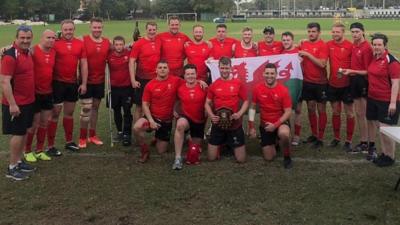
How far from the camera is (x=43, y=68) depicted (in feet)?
22.4

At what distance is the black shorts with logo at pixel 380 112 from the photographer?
6500mm

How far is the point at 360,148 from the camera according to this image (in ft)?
24.2

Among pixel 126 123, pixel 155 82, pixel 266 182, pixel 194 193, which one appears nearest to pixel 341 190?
pixel 266 182

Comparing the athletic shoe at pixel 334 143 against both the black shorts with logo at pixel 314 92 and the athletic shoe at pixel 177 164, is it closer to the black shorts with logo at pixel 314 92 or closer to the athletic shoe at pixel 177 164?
the black shorts with logo at pixel 314 92

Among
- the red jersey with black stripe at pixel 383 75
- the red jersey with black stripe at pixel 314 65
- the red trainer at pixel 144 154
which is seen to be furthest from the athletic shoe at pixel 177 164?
the red jersey with black stripe at pixel 383 75

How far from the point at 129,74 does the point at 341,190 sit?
4.10 metres

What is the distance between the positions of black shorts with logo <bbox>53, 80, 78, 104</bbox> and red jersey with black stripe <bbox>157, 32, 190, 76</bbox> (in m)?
1.61

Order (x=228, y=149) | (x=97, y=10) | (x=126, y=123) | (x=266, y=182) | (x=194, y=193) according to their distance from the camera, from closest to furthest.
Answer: (x=194, y=193) → (x=266, y=182) → (x=228, y=149) → (x=126, y=123) → (x=97, y=10)

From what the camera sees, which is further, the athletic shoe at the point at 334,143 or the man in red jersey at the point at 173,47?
the man in red jersey at the point at 173,47

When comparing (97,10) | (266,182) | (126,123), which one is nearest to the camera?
(266,182)

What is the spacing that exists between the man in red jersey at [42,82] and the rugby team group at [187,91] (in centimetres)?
2

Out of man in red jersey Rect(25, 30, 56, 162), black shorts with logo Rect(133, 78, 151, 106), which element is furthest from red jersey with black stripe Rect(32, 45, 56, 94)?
black shorts with logo Rect(133, 78, 151, 106)

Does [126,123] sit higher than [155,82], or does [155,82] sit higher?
[155,82]

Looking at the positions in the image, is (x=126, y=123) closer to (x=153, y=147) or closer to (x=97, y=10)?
(x=153, y=147)
